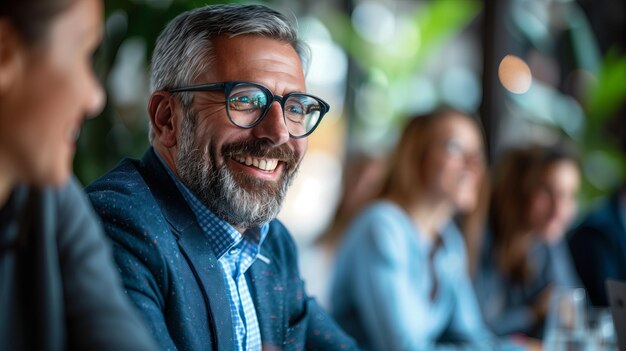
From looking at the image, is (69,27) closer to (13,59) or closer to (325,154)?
(13,59)

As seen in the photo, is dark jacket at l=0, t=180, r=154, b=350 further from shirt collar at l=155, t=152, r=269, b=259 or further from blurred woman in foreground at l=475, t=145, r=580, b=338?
blurred woman in foreground at l=475, t=145, r=580, b=338

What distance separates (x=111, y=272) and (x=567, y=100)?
460cm

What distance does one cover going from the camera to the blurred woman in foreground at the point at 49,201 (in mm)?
720

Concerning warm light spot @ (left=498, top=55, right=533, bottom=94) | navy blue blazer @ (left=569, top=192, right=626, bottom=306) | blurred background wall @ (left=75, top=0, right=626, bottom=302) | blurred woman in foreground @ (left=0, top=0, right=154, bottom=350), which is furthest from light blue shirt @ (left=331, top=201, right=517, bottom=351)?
warm light spot @ (left=498, top=55, right=533, bottom=94)

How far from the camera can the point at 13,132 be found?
2.35 ft

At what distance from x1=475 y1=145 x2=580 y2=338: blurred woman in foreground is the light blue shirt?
0.36 m

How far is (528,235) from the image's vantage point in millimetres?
3219

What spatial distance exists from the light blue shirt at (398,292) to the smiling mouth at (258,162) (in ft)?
4.08

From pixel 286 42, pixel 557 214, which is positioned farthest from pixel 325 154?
pixel 286 42

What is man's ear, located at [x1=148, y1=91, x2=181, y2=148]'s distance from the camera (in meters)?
1.26

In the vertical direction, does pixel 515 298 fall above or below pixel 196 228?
below

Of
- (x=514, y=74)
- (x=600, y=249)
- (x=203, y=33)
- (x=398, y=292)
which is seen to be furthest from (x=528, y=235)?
(x=203, y=33)

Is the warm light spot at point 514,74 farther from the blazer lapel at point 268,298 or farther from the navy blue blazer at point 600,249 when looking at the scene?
the blazer lapel at point 268,298

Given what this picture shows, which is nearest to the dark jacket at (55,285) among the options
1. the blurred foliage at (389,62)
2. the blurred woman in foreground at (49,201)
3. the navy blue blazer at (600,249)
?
the blurred woman in foreground at (49,201)
